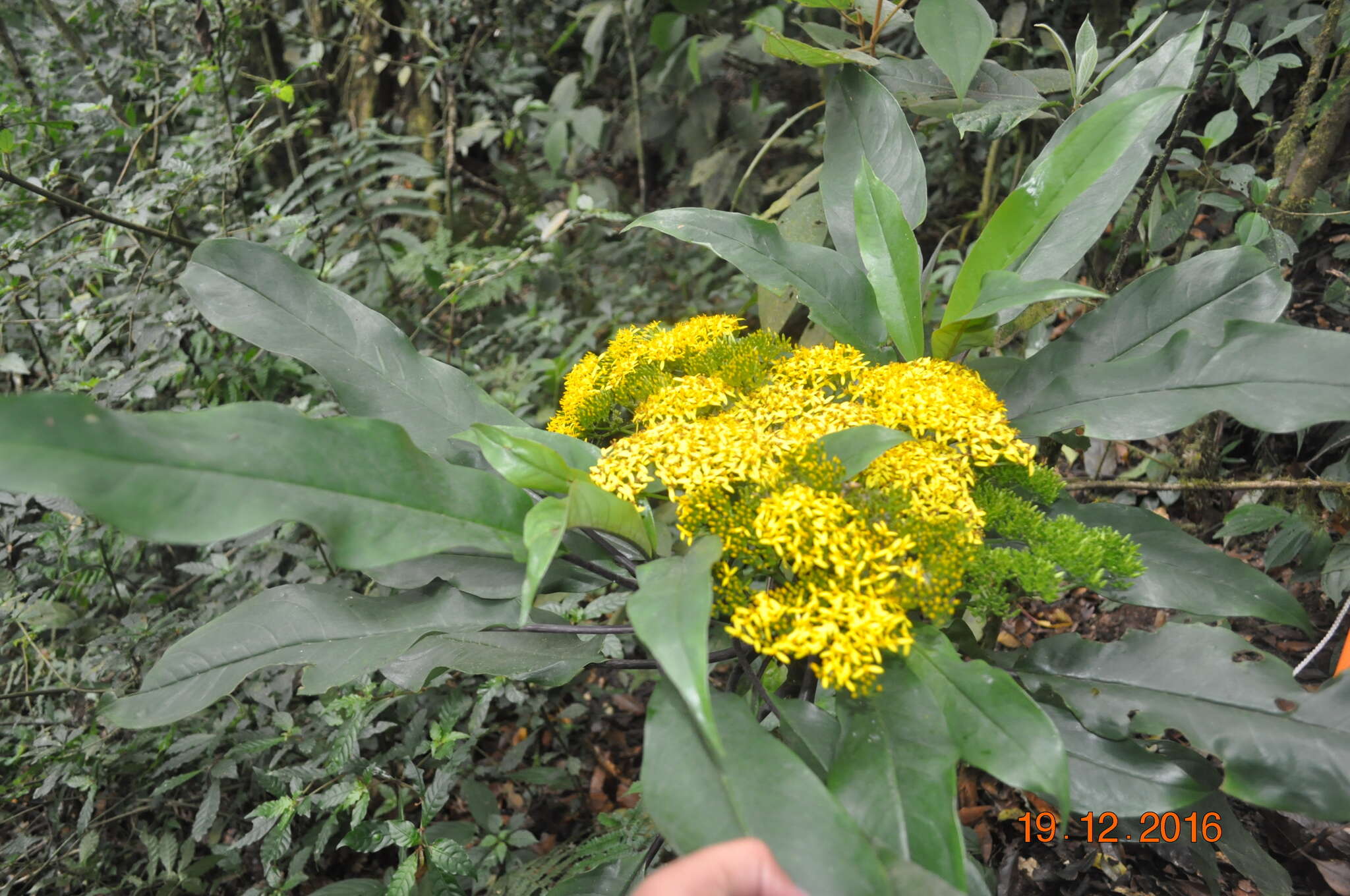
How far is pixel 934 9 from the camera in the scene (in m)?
1.43

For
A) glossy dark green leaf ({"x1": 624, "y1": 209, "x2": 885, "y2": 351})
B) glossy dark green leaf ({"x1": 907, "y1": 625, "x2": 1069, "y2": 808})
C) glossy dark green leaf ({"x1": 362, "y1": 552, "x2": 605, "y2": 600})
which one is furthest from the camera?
glossy dark green leaf ({"x1": 624, "y1": 209, "x2": 885, "y2": 351})

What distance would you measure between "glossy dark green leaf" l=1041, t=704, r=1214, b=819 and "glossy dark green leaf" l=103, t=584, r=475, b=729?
3.10 feet

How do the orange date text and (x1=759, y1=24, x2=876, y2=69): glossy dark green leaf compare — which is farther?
(x1=759, y1=24, x2=876, y2=69): glossy dark green leaf

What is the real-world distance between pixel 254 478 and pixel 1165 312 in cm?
134

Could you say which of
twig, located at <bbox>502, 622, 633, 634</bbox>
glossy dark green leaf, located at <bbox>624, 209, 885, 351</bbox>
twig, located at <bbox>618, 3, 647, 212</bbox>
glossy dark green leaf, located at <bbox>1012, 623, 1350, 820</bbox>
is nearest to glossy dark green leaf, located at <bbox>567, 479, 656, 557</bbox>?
twig, located at <bbox>502, 622, 633, 634</bbox>

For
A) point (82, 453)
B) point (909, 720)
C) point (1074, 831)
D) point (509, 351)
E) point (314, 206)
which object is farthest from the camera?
point (509, 351)

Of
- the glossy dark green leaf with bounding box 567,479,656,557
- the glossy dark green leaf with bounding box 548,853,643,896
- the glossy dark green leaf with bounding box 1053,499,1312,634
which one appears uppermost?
the glossy dark green leaf with bounding box 567,479,656,557

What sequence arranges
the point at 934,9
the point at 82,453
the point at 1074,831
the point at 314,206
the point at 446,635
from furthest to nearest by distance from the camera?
the point at 314,206 < the point at 1074,831 < the point at 934,9 < the point at 446,635 < the point at 82,453

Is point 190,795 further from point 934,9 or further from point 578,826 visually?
point 934,9

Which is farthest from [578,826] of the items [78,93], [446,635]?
[78,93]

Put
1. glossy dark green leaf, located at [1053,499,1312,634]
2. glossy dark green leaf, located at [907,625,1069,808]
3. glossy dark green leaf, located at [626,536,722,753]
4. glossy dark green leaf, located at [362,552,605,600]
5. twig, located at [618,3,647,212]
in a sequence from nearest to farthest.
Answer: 1. glossy dark green leaf, located at [626,536,722,753]
2. glossy dark green leaf, located at [907,625,1069,808]
3. glossy dark green leaf, located at [1053,499,1312,634]
4. glossy dark green leaf, located at [362,552,605,600]
5. twig, located at [618,3,647,212]

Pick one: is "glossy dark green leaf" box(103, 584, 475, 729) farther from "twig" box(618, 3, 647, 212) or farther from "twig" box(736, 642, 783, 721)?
"twig" box(618, 3, 647, 212)

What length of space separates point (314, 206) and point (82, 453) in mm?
2385

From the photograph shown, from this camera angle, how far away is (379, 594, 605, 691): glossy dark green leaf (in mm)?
1166
